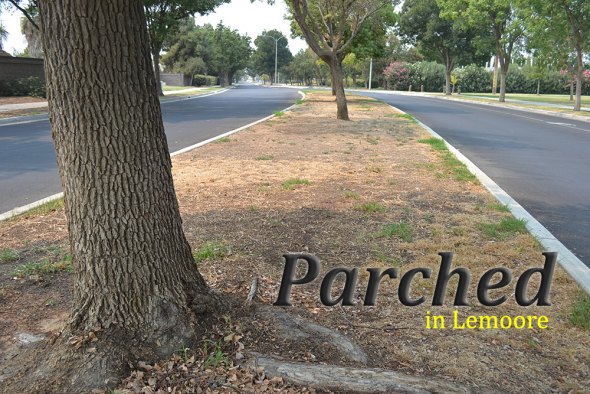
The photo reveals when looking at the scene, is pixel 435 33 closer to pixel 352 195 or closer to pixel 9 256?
pixel 352 195

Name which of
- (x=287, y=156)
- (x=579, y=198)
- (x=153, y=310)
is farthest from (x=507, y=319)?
(x=287, y=156)

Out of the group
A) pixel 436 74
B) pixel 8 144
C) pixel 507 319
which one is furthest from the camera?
pixel 436 74

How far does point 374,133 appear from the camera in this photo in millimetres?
13609

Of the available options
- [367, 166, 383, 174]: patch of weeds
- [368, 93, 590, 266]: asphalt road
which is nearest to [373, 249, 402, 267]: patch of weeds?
[368, 93, 590, 266]: asphalt road

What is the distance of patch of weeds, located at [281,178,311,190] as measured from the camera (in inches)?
274

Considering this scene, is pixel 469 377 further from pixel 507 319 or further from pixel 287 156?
pixel 287 156

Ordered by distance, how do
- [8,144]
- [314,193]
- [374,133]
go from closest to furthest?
[314,193], [8,144], [374,133]

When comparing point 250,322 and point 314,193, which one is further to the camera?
point 314,193

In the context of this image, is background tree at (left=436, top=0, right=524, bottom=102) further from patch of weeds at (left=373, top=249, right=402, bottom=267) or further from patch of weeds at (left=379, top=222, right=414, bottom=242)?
patch of weeds at (left=373, top=249, right=402, bottom=267)

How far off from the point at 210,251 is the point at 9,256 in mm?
1681

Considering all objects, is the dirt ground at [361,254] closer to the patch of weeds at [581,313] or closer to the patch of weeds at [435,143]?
the patch of weeds at [581,313]

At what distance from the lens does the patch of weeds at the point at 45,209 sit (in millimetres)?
5714

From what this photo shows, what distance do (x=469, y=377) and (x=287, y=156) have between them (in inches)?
281

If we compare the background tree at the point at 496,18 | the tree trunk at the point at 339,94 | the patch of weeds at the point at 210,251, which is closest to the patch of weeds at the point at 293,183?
the patch of weeds at the point at 210,251
